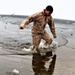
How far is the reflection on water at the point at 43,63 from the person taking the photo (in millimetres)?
6812

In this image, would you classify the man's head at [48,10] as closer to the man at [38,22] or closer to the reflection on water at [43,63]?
the man at [38,22]

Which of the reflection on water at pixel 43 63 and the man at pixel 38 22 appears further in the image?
the man at pixel 38 22

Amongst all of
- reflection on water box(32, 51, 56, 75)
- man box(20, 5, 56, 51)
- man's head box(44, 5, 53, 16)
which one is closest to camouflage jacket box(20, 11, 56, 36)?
man box(20, 5, 56, 51)

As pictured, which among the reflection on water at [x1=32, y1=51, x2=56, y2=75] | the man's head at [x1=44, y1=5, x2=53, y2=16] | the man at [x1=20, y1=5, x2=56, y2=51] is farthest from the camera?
the man at [x1=20, y1=5, x2=56, y2=51]

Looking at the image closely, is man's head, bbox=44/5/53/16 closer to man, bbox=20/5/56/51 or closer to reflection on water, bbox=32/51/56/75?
man, bbox=20/5/56/51

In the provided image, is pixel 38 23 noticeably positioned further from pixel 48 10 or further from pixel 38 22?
pixel 48 10

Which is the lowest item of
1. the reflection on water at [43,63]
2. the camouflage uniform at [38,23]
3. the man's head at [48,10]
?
the reflection on water at [43,63]

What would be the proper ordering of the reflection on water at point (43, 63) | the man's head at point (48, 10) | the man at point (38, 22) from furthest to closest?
the man at point (38, 22) < the man's head at point (48, 10) < the reflection on water at point (43, 63)

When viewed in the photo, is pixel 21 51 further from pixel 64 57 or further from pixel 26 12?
pixel 26 12

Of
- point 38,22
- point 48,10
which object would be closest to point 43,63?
point 48,10

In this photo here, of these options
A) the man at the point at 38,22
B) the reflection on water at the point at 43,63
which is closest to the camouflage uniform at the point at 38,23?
the man at the point at 38,22

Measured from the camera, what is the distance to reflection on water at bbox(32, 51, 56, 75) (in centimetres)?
681

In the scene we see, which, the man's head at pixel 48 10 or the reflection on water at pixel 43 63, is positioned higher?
the man's head at pixel 48 10

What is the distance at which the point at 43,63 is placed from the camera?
771 centimetres
